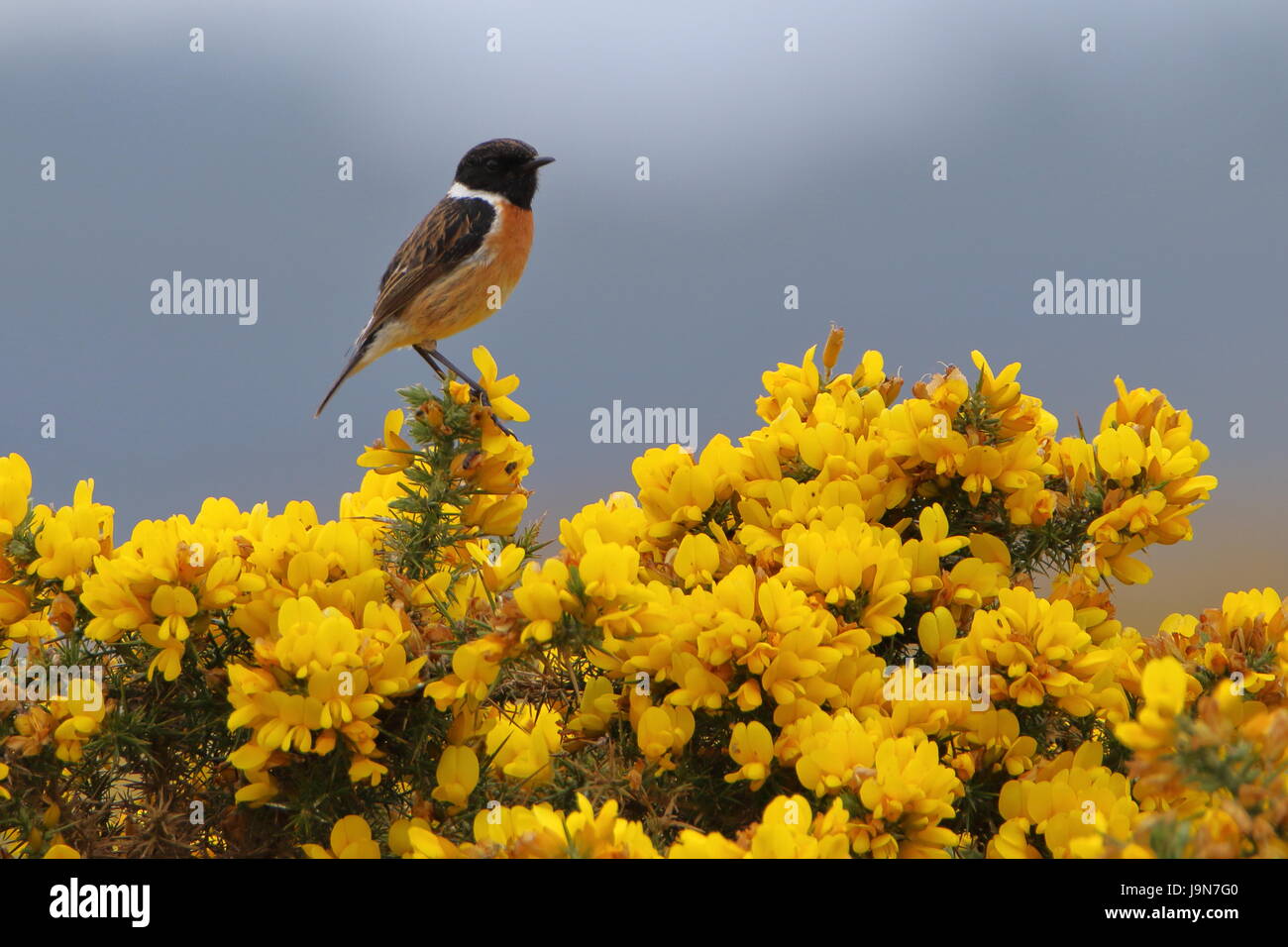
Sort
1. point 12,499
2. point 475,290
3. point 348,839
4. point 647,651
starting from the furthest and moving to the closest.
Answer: point 475,290
point 12,499
point 647,651
point 348,839

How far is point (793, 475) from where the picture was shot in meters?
3.09

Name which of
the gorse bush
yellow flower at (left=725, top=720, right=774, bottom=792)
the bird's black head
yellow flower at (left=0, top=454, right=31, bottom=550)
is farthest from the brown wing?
yellow flower at (left=725, top=720, right=774, bottom=792)

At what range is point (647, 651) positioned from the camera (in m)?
2.49

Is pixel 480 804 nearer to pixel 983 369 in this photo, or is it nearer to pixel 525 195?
pixel 983 369

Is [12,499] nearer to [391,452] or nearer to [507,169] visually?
[391,452]

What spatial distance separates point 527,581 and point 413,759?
0.52m

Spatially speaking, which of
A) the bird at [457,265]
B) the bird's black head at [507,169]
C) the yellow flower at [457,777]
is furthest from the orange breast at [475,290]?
the yellow flower at [457,777]

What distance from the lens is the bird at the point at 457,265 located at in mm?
4758

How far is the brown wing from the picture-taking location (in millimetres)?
4785

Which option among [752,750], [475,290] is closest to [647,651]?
[752,750]

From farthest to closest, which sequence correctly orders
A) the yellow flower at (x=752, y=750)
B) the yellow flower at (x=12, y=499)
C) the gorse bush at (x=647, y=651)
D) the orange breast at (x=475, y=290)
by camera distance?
the orange breast at (x=475, y=290)
the yellow flower at (x=12, y=499)
the yellow flower at (x=752, y=750)
the gorse bush at (x=647, y=651)

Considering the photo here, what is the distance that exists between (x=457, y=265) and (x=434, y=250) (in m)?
0.14

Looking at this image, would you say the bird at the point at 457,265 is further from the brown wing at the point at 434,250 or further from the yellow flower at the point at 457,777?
the yellow flower at the point at 457,777

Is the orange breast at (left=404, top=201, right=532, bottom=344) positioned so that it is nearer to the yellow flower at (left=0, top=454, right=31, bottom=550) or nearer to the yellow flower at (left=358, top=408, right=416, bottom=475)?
the yellow flower at (left=358, top=408, right=416, bottom=475)
